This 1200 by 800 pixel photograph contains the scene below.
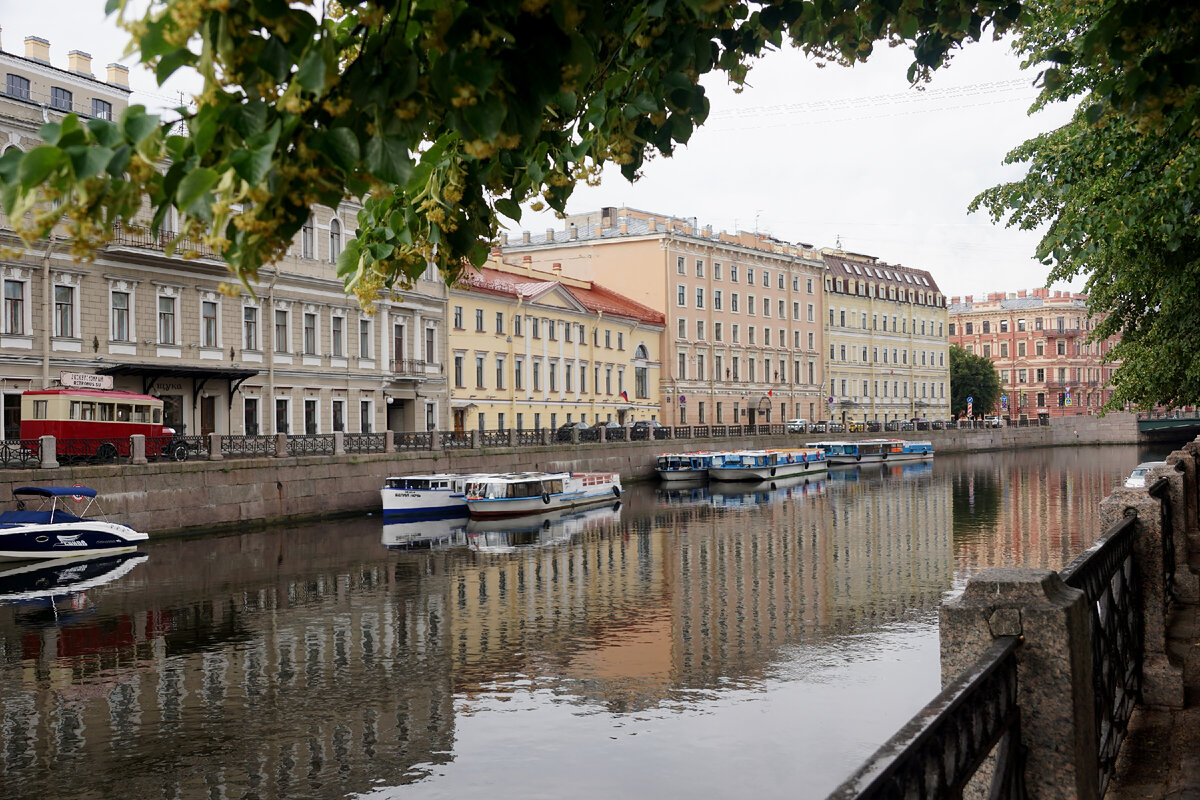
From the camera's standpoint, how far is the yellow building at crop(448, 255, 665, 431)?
5088 cm

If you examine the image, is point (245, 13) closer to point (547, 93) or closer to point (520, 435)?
point (547, 93)

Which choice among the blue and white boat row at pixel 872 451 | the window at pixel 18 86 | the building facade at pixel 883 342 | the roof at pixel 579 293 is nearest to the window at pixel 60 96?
the window at pixel 18 86

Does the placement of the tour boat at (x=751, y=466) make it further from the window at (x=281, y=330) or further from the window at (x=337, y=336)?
the window at (x=281, y=330)

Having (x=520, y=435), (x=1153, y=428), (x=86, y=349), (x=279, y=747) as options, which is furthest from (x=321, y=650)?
(x=1153, y=428)

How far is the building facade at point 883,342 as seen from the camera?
86.8 meters

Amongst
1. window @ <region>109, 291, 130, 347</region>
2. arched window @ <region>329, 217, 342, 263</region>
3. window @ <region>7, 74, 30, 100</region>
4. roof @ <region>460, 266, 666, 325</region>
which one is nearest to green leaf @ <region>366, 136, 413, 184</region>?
window @ <region>109, 291, 130, 347</region>

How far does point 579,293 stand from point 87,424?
120 ft

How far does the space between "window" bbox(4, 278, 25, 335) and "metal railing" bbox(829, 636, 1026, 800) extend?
32.5m

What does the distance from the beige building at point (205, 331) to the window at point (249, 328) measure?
0.16 feet

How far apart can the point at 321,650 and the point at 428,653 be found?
1626 mm

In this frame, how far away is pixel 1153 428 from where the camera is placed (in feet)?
298

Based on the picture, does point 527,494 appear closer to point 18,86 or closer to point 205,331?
point 205,331

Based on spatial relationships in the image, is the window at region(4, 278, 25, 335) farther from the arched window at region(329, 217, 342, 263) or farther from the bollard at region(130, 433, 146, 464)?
the arched window at region(329, 217, 342, 263)

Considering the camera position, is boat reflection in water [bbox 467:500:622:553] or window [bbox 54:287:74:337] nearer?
boat reflection in water [bbox 467:500:622:553]
